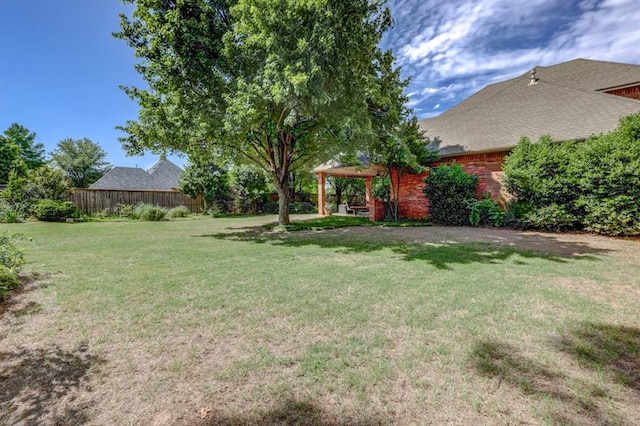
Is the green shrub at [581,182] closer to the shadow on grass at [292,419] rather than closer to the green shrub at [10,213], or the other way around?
the shadow on grass at [292,419]

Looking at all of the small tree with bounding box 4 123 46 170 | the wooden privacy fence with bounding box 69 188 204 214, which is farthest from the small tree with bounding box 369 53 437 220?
the small tree with bounding box 4 123 46 170

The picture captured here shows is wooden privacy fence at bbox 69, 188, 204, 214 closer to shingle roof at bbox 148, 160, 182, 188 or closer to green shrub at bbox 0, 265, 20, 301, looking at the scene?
shingle roof at bbox 148, 160, 182, 188

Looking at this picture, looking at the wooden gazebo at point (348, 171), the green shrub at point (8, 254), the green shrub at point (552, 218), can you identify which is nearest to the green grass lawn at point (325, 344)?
the green shrub at point (8, 254)

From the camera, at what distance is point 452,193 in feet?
38.1

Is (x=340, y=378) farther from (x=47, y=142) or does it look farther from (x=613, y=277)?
(x=47, y=142)

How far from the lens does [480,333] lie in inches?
113

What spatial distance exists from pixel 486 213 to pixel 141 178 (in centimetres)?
2572

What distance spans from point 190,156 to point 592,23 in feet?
50.1

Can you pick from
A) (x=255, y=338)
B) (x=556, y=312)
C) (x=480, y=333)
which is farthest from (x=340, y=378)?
(x=556, y=312)

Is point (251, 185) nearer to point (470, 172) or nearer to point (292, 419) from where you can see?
point (470, 172)

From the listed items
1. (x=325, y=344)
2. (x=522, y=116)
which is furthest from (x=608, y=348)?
(x=522, y=116)

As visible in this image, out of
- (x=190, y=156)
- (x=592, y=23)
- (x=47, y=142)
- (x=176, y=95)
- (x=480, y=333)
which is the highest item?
(x=47, y=142)

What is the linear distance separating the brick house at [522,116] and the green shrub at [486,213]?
1.12m

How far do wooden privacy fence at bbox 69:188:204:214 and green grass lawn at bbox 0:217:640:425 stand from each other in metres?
15.8
